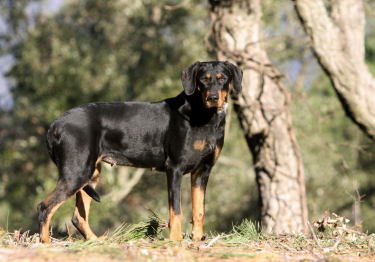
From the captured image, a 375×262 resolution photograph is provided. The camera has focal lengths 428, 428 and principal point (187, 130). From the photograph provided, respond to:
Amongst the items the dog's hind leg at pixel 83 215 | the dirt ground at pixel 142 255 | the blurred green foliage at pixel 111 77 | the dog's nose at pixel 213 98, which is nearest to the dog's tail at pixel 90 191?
the dog's hind leg at pixel 83 215

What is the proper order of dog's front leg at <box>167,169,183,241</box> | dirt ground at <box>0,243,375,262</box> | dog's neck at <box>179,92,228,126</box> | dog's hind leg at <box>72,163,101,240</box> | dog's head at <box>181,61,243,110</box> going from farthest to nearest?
dog's hind leg at <box>72,163,101,240</box>
dog's neck at <box>179,92,228,126</box>
dog's head at <box>181,61,243,110</box>
dog's front leg at <box>167,169,183,241</box>
dirt ground at <box>0,243,375,262</box>

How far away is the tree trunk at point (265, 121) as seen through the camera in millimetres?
6949

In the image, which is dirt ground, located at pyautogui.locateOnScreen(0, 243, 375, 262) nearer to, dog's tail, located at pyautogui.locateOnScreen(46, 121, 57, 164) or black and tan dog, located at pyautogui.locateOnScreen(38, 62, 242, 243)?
black and tan dog, located at pyautogui.locateOnScreen(38, 62, 242, 243)

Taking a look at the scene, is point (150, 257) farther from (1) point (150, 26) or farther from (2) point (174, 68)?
(1) point (150, 26)

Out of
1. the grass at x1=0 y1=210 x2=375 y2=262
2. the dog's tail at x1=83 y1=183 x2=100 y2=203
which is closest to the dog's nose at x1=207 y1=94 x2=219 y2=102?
the grass at x1=0 y1=210 x2=375 y2=262

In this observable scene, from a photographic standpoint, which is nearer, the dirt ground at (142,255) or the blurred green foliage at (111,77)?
the dirt ground at (142,255)

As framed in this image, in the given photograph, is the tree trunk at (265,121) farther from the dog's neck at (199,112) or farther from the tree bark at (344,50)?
the dog's neck at (199,112)

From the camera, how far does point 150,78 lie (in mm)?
14789

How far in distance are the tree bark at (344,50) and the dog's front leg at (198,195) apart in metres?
3.18

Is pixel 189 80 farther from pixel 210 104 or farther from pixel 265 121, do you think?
pixel 265 121

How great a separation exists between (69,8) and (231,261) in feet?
51.0

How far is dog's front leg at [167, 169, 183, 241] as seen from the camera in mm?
4496

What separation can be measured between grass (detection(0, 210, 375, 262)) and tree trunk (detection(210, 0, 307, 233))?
7.15ft

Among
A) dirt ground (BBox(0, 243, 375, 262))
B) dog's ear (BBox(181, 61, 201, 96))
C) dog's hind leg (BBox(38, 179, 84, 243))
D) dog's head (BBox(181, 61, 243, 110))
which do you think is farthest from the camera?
dog's ear (BBox(181, 61, 201, 96))
